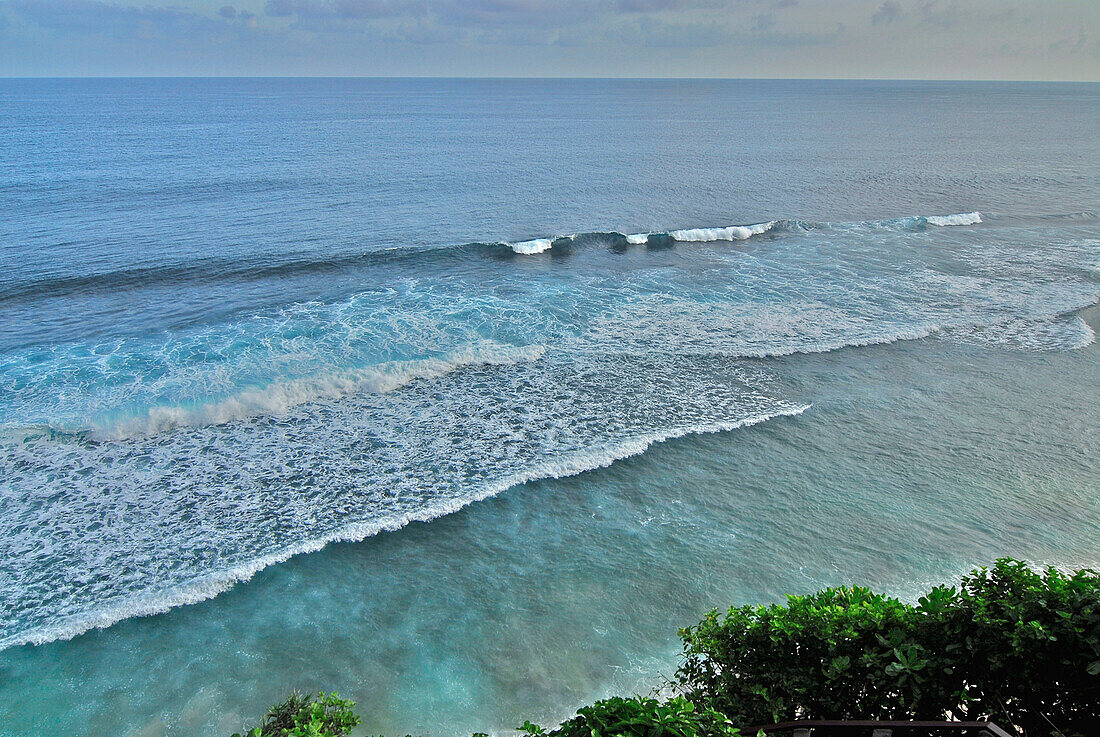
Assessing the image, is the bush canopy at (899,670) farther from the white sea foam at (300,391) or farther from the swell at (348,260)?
the swell at (348,260)

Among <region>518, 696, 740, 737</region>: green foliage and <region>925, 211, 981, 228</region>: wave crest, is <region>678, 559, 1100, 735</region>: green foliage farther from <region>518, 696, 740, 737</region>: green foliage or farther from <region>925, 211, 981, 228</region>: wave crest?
<region>925, 211, 981, 228</region>: wave crest

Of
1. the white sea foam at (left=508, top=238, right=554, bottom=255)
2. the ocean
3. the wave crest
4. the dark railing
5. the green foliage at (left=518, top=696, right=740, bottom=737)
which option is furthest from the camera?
the wave crest

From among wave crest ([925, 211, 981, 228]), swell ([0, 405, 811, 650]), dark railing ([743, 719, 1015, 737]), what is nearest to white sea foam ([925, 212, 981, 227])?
wave crest ([925, 211, 981, 228])

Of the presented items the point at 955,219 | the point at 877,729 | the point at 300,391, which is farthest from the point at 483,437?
the point at 955,219

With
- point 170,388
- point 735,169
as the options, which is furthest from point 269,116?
point 170,388

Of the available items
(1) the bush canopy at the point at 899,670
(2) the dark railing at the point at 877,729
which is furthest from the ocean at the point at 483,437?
(2) the dark railing at the point at 877,729

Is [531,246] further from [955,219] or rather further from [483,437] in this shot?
[955,219]
